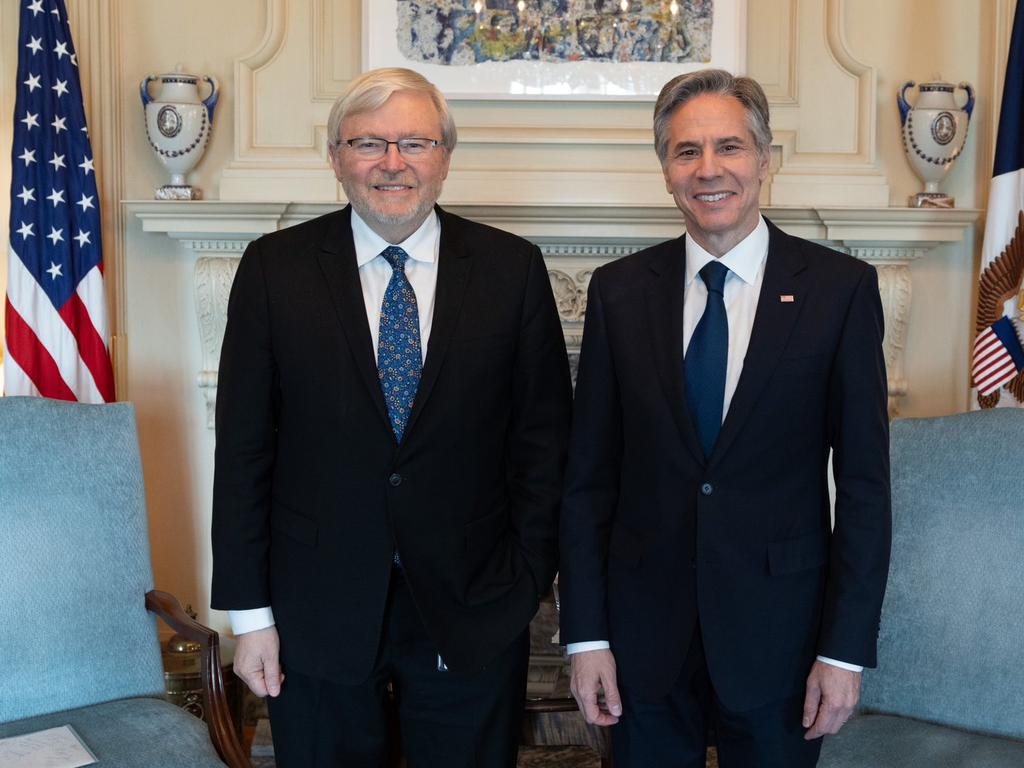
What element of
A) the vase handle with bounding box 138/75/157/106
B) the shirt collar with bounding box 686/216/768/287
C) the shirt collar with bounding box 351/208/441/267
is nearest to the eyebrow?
the shirt collar with bounding box 686/216/768/287

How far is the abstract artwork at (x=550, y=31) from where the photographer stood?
335 cm

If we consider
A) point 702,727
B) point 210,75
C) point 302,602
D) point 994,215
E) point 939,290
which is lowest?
point 702,727

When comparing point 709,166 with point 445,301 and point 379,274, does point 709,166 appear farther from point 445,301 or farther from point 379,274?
point 379,274

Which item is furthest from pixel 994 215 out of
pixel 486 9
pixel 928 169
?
pixel 486 9

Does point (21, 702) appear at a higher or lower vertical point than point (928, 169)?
lower

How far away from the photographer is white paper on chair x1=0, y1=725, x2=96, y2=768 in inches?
82.6

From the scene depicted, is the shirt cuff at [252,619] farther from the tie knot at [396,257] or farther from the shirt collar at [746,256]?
the shirt collar at [746,256]

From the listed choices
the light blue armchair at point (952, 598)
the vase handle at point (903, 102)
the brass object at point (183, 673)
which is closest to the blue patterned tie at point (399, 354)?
the light blue armchair at point (952, 598)

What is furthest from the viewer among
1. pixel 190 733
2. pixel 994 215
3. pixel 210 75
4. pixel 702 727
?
pixel 210 75

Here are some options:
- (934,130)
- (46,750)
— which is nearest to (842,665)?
(46,750)

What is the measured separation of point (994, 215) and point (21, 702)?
288 cm

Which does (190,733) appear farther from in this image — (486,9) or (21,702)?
(486,9)

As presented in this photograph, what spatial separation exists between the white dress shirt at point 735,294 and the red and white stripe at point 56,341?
1999 millimetres

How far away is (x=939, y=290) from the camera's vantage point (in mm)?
3527
